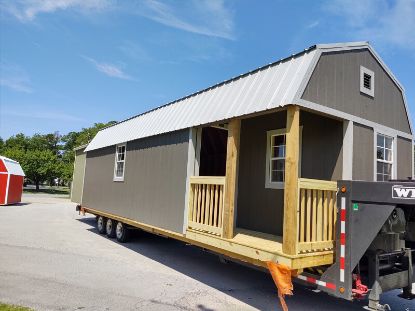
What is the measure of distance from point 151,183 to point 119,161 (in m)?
3.06

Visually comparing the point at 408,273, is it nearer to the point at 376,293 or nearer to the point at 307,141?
the point at 376,293

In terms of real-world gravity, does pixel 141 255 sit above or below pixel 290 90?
below

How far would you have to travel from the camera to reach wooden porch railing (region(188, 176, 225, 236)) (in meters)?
6.68

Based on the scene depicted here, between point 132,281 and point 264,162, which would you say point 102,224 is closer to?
point 132,281

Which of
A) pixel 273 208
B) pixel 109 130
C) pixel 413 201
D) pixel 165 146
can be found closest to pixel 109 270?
pixel 165 146

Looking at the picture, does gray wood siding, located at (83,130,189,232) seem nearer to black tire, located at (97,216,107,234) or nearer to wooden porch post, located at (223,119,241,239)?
black tire, located at (97,216,107,234)

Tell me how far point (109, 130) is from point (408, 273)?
11.4 metres

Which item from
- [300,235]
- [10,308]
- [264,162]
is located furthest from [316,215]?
[10,308]

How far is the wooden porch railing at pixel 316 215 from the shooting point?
5.18 metres

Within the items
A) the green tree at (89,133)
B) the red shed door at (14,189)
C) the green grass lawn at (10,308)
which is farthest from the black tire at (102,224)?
the green tree at (89,133)

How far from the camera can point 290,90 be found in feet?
17.9

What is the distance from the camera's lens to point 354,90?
6.63 m

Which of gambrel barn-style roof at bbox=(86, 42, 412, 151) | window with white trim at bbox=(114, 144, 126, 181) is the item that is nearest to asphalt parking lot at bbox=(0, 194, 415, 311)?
window with white trim at bbox=(114, 144, 126, 181)

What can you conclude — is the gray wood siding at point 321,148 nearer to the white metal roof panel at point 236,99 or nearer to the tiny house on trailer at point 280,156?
the tiny house on trailer at point 280,156
